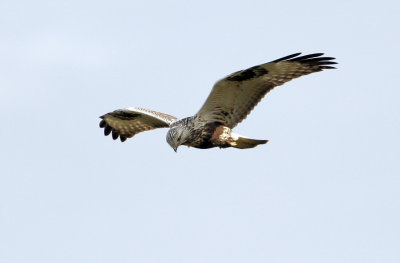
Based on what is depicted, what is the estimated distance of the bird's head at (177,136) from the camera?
12836 mm

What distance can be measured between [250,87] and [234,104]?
356mm

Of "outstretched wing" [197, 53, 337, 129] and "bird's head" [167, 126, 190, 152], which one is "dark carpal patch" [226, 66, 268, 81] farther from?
"bird's head" [167, 126, 190, 152]

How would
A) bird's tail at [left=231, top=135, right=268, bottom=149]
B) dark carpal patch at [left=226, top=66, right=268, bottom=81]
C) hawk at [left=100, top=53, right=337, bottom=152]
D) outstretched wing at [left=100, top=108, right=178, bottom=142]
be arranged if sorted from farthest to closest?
outstretched wing at [left=100, top=108, right=178, bottom=142] → bird's tail at [left=231, top=135, right=268, bottom=149] → hawk at [left=100, top=53, right=337, bottom=152] → dark carpal patch at [left=226, top=66, right=268, bottom=81]

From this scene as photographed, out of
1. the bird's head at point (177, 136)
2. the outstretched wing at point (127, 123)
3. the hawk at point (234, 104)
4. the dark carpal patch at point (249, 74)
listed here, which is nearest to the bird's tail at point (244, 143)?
the hawk at point (234, 104)

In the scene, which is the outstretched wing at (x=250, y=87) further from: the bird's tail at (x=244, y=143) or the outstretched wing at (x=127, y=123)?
the outstretched wing at (x=127, y=123)

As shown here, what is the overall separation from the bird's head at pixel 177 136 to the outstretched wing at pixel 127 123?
1.30 m

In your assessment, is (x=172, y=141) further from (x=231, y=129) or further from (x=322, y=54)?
(x=322, y=54)

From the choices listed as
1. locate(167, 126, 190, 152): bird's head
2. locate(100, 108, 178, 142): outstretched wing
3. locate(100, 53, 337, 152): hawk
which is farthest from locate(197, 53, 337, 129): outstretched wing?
locate(100, 108, 178, 142): outstretched wing

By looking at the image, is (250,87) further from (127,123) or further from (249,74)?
(127,123)

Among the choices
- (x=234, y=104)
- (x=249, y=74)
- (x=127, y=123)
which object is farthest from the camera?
(x=127, y=123)

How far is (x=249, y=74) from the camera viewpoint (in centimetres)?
1244

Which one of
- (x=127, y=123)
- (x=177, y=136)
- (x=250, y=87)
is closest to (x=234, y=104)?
(x=250, y=87)

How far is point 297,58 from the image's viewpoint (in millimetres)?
12672

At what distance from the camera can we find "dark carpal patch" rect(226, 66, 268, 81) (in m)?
12.3
